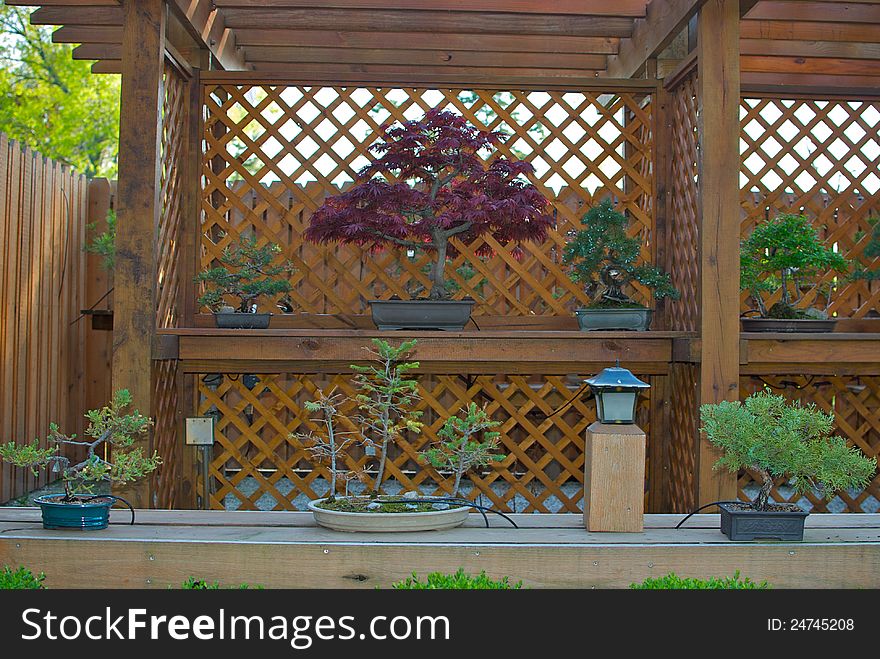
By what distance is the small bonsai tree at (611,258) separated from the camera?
4.25 metres

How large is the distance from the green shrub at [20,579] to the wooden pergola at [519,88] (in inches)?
52.8

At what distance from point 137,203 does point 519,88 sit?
2014mm

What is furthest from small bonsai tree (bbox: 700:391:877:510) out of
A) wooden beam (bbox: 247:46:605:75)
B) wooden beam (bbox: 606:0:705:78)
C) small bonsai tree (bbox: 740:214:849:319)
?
wooden beam (bbox: 247:46:605:75)

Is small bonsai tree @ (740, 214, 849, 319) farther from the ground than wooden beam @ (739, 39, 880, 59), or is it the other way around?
wooden beam @ (739, 39, 880, 59)

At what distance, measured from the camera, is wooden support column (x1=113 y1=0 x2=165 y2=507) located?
3770 mm

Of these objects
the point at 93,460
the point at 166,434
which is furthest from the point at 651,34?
the point at 93,460

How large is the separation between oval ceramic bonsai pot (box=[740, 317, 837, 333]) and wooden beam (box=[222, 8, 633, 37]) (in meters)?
1.61

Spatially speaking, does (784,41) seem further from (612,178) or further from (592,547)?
(592,547)

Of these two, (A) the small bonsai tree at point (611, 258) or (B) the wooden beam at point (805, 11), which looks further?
(B) the wooden beam at point (805, 11)

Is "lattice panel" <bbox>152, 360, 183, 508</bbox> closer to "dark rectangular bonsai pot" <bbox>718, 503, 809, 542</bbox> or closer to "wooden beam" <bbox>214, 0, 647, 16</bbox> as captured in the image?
"wooden beam" <bbox>214, 0, 647, 16</bbox>

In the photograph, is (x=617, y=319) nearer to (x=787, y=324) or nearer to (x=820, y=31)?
(x=787, y=324)

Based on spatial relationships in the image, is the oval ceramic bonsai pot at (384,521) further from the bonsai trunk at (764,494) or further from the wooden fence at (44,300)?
the wooden fence at (44,300)

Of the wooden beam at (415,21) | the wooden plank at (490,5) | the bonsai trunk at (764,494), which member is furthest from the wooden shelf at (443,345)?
the wooden beam at (415,21)
